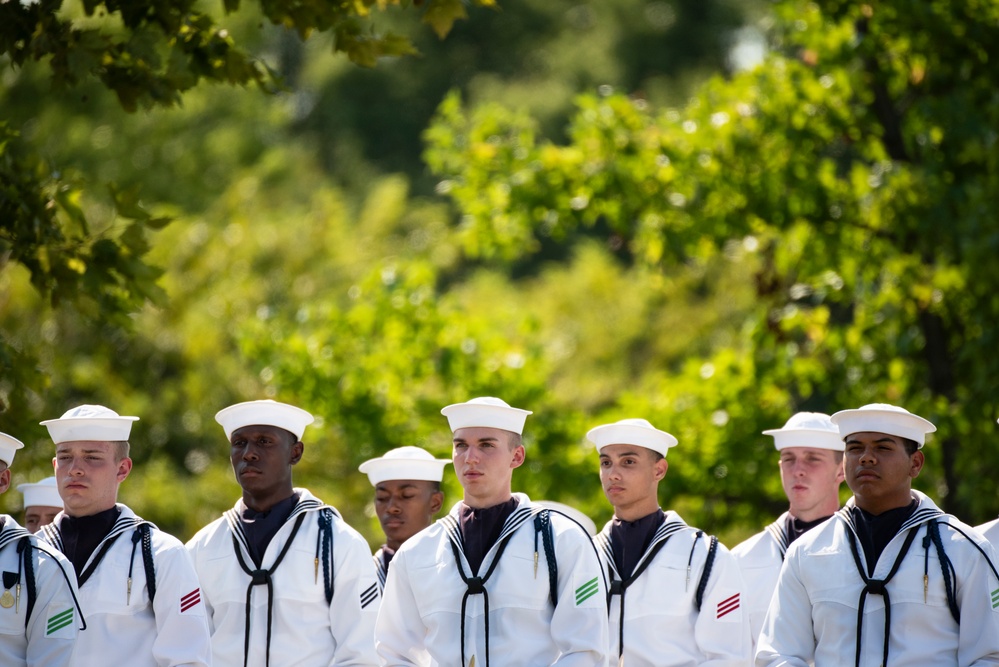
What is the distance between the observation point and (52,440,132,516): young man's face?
6.95 meters

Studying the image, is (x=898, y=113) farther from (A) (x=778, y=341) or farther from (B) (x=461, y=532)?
(B) (x=461, y=532)

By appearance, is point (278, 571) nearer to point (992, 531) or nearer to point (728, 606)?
point (728, 606)

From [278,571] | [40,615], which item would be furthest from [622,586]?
[40,615]

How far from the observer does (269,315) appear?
15.7m

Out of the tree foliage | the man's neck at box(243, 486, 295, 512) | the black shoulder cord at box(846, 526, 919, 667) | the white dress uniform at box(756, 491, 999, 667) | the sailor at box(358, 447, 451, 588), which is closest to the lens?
the white dress uniform at box(756, 491, 999, 667)

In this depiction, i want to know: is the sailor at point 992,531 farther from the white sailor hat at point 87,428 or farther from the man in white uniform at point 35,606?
the man in white uniform at point 35,606

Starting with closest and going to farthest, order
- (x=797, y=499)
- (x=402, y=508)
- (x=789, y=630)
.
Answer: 1. (x=789, y=630)
2. (x=797, y=499)
3. (x=402, y=508)

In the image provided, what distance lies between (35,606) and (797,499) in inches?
168

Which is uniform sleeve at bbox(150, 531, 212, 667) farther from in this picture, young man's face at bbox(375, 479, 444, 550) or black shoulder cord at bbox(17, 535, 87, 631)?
young man's face at bbox(375, 479, 444, 550)

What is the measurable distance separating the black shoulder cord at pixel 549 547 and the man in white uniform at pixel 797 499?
6.86ft

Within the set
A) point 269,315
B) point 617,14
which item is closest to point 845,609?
point 269,315

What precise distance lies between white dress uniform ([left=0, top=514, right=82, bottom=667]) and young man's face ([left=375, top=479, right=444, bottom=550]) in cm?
259

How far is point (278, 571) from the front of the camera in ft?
23.8

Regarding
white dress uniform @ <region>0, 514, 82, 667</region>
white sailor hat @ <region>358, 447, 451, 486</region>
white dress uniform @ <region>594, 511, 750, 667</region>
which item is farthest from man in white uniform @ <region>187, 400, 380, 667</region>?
white sailor hat @ <region>358, 447, 451, 486</region>
